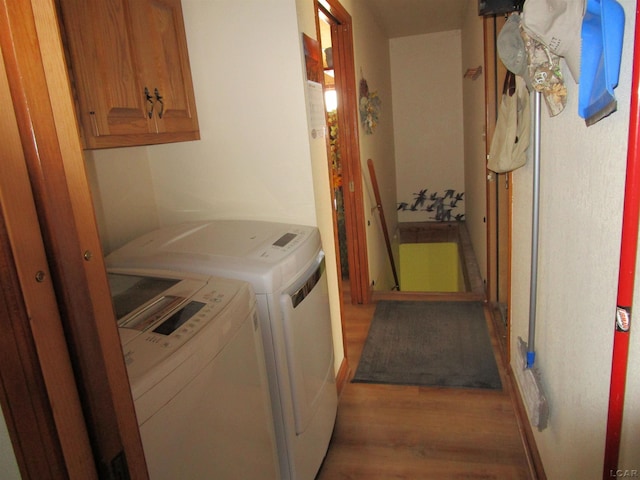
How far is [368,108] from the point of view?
3660 mm

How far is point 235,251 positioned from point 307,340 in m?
0.43

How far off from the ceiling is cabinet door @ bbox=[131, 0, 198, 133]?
8.06 ft

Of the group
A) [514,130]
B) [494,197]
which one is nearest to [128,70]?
[514,130]

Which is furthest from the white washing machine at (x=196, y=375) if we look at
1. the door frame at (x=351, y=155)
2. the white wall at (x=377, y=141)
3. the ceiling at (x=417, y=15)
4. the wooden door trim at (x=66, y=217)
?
the ceiling at (x=417, y=15)

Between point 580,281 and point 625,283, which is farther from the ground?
point 625,283

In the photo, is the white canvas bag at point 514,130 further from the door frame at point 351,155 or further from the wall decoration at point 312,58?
the door frame at point 351,155

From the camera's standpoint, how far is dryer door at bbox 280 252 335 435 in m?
1.51

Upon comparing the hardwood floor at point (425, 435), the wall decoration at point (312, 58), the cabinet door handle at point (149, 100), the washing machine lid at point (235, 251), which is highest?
the wall decoration at point (312, 58)

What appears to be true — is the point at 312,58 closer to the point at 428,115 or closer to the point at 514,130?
the point at 514,130

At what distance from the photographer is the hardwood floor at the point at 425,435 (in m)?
1.81

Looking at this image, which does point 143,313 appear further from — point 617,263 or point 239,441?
point 617,263

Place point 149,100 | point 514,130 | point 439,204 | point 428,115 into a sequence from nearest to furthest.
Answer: point 149,100 < point 514,130 < point 428,115 < point 439,204

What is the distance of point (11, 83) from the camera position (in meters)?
0.41

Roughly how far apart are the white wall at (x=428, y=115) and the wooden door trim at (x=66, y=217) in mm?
5591
